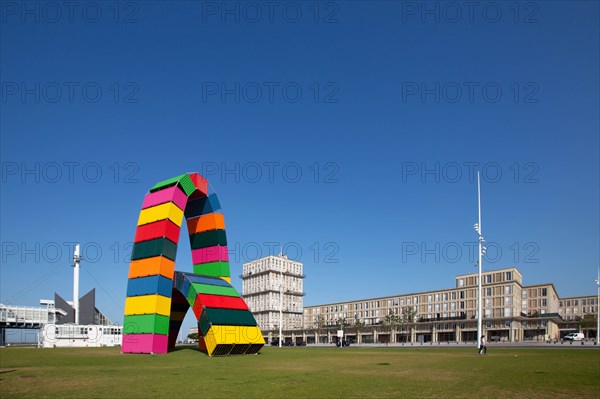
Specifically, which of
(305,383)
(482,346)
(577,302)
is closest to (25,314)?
(482,346)

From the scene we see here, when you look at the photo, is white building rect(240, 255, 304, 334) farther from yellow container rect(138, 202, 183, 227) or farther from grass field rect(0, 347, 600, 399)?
grass field rect(0, 347, 600, 399)

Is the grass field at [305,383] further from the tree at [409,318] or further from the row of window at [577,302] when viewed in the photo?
the row of window at [577,302]

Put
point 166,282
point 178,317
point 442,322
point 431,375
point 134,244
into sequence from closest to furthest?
point 431,375
point 166,282
point 134,244
point 178,317
point 442,322

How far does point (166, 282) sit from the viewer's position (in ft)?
134

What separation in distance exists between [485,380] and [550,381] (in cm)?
246

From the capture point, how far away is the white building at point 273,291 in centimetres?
17550

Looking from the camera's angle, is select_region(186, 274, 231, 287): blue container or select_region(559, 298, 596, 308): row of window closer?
select_region(186, 274, 231, 287): blue container

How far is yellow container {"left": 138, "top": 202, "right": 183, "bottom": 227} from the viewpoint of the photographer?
41.7 meters

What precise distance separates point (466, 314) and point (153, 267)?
117659mm

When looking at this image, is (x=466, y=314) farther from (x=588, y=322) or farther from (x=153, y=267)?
(x=153, y=267)

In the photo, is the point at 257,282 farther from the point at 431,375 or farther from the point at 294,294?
the point at 431,375

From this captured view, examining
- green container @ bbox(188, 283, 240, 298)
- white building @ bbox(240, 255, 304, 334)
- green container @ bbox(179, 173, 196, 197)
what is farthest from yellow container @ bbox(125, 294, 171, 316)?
white building @ bbox(240, 255, 304, 334)

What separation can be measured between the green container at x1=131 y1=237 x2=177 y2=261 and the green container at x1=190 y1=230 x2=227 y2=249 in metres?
6.42

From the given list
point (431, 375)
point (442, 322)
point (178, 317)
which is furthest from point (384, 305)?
point (431, 375)
